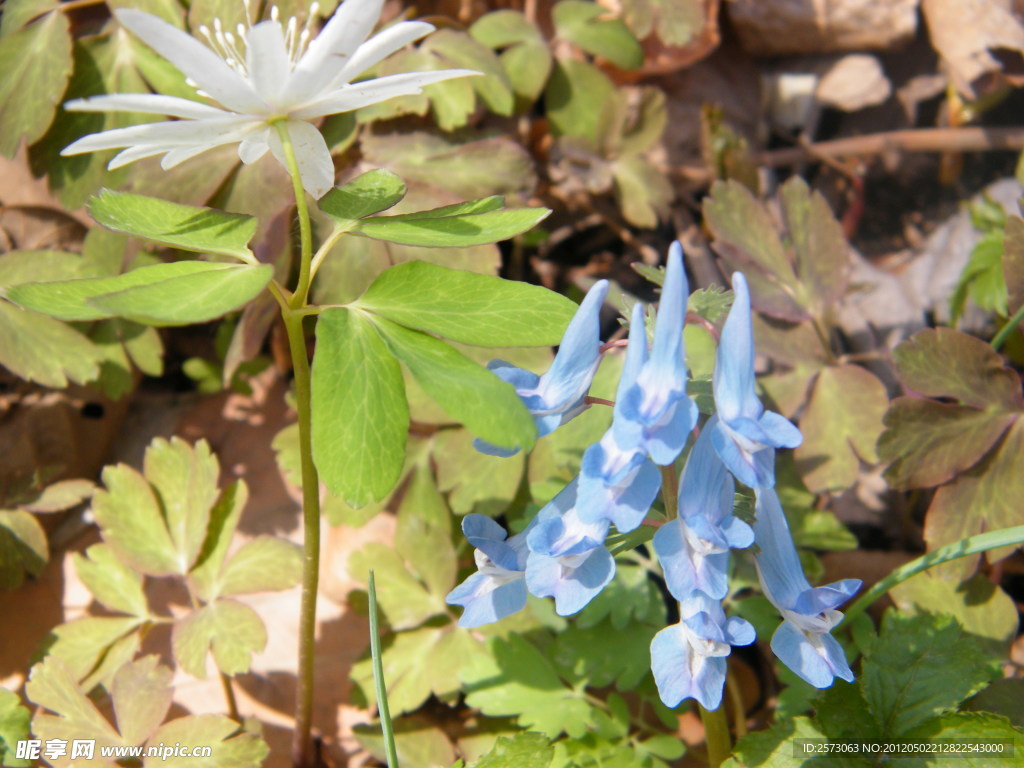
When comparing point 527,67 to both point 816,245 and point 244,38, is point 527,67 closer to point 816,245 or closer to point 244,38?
point 816,245

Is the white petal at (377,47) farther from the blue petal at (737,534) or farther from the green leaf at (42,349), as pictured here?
the green leaf at (42,349)

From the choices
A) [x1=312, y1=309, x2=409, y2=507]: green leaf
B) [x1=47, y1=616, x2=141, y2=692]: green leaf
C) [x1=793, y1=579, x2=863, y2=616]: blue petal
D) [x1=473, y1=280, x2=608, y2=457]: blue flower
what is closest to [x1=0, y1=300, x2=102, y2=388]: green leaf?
[x1=47, y1=616, x2=141, y2=692]: green leaf

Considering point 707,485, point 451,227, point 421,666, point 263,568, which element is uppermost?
point 451,227

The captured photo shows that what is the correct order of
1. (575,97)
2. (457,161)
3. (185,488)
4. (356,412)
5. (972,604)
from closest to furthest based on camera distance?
(356,412) < (972,604) < (185,488) < (457,161) < (575,97)

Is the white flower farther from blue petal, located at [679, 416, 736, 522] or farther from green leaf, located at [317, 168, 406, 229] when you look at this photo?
blue petal, located at [679, 416, 736, 522]

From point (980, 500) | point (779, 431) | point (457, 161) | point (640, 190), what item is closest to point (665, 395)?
point (779, 431)

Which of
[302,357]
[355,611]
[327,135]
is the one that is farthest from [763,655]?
[327,135]

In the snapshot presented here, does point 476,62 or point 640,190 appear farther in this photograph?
point 640,190
